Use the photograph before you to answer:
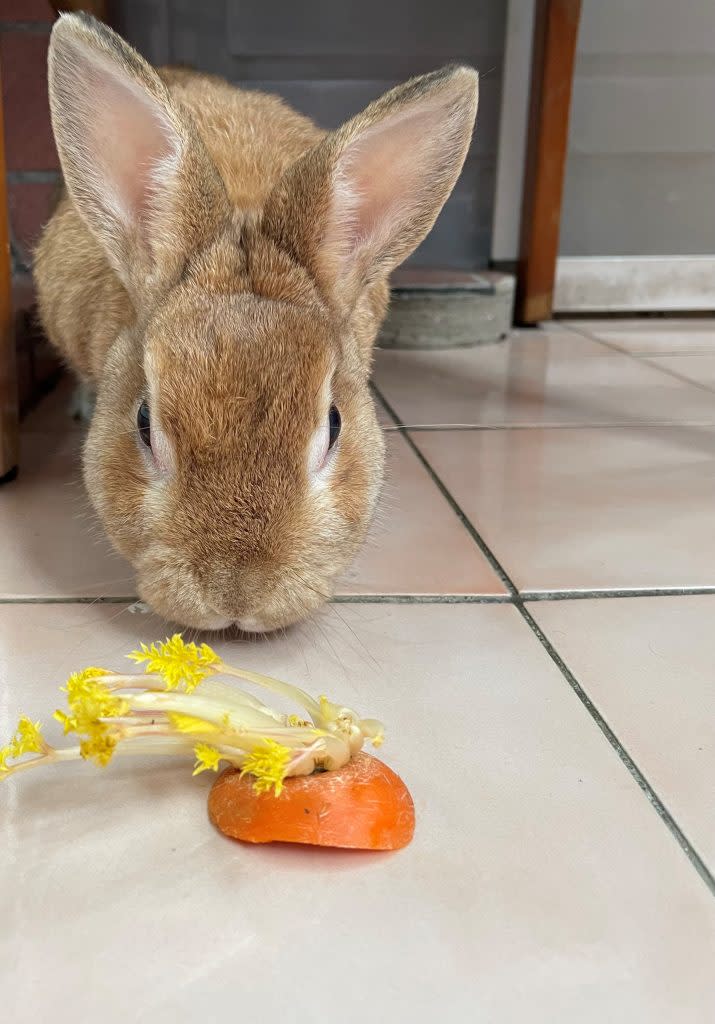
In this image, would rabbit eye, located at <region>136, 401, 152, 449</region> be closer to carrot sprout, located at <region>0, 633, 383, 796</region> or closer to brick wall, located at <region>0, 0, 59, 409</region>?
carrot sprout, located at <region>0, 633, 383, 796</region>

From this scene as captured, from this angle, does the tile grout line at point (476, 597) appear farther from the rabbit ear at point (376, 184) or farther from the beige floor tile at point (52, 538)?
the rabbit ear at point (376, 184)

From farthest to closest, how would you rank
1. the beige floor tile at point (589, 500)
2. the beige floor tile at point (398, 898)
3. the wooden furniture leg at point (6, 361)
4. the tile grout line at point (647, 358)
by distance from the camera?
1. the tile grout line at point (647, 358)
2. the wooden furniture leg at point (6, 361)
3. the beige floor tile at point (589, 500)
4. the beige floor tile at point (398, 898)

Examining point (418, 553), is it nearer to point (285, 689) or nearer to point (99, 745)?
point (285, 689)

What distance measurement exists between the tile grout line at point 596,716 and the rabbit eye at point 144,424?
524 mm

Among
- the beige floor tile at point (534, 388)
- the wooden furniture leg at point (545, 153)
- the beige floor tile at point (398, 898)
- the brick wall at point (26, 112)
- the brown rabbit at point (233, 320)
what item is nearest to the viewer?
the beige floor tile at point (398, 898)

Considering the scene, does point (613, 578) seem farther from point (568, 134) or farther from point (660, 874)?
point (568, 134)

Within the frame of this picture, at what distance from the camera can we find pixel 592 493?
5.67 ft

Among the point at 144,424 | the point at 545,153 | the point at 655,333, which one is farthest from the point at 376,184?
the point at 655,333

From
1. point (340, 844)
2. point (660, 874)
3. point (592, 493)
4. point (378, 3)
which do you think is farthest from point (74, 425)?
point (378, 3)

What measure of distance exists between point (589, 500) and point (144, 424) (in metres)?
0.85

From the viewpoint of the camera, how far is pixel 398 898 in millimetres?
779

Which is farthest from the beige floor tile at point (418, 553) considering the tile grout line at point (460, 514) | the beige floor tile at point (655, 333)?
the beige floor tile at point (655, 333)

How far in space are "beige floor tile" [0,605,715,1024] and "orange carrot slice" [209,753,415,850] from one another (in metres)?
0.02

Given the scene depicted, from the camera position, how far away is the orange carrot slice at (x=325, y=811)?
0.82 meters
